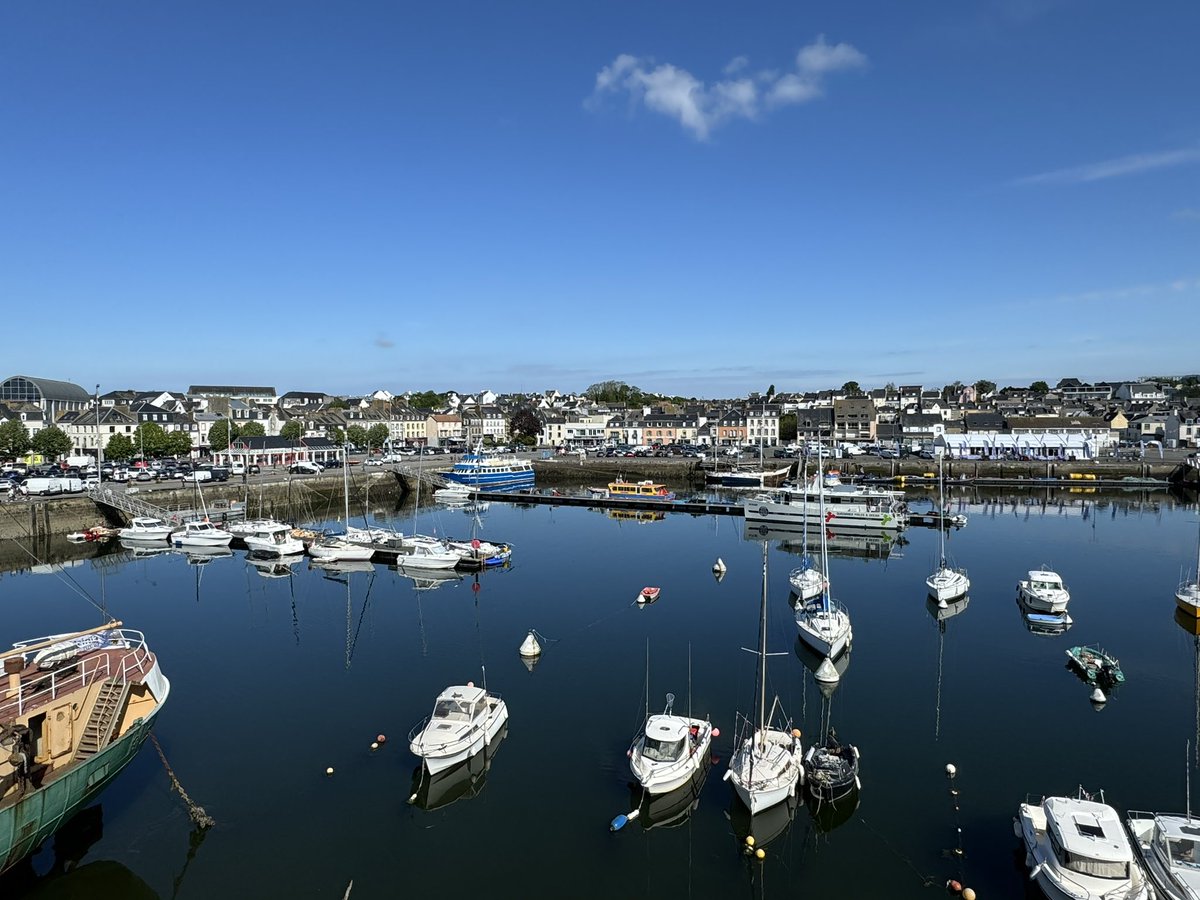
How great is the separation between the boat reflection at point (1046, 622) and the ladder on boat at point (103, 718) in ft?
89.9

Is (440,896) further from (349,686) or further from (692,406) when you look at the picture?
(692,406)

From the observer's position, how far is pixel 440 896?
12.6 m

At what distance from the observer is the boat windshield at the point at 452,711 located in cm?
1734

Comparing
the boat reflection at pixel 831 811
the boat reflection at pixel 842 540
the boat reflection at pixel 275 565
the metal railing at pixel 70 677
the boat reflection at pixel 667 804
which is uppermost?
the metal railing at pixel 70 677

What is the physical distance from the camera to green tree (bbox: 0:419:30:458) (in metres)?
71.4

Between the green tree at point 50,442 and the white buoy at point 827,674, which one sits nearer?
the white buoy at point 827,674

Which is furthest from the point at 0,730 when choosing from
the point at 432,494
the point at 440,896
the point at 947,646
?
the point at 432,494

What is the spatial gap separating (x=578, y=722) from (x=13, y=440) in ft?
255

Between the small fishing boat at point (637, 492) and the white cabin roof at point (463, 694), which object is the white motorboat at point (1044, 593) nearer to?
the white cabin roof at point (463, 694)

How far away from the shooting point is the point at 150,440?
79062mm

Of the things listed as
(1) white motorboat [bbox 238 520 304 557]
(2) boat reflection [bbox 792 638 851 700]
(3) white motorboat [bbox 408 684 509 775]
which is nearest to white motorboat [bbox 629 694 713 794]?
(3) white motorboat [bbox 408 684 509 775]

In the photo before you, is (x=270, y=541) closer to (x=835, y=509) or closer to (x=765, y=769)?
(x=765, y=769)

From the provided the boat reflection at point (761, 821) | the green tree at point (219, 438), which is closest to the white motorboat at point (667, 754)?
the boat reflection at point (761, 821)

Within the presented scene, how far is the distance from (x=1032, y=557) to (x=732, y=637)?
72.8 feet
